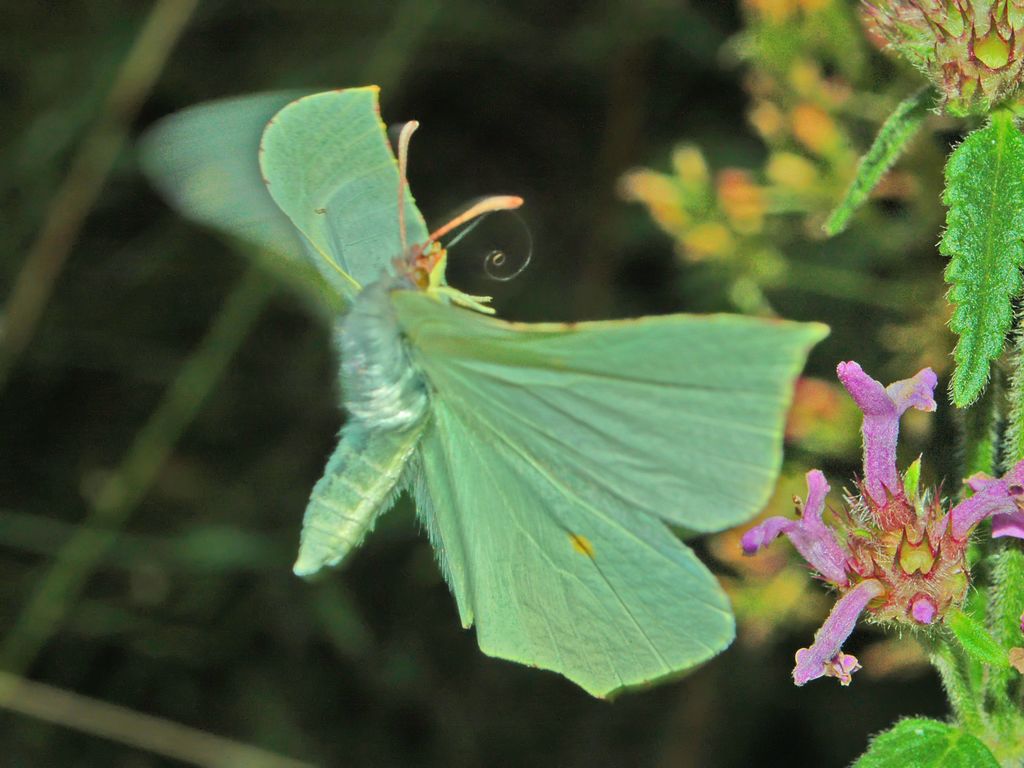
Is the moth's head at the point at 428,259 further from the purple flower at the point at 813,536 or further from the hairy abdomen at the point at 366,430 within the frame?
the purple flower at the point at 813,536

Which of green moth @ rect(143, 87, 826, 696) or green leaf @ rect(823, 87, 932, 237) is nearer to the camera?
green moth @ rect(143, 87, 826, 696)

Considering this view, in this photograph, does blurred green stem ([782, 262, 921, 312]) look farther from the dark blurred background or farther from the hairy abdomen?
the hairy abdomen

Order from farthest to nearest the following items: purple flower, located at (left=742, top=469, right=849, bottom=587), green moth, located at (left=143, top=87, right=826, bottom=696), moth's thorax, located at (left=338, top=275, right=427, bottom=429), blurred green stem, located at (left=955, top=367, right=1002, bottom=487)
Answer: blurred green stem, located at (left=955, top=367, right=1002, bottom=487), moth's thorax, located at (left=338, top=275, right=427, bottom=429), purple flower, located at (left=742, top=469, right=849, bottom=587), green moth, located at (left=143, top=87, right=826, bottom=696)

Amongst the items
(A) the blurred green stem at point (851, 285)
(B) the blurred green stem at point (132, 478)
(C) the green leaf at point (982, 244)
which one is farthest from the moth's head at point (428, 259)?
(B) the blurred green stem at point (132, 478)

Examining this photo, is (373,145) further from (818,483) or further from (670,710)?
(670,710)

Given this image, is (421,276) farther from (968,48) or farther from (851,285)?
(851,285)

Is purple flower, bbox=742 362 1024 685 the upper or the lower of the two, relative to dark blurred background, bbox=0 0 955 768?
upper

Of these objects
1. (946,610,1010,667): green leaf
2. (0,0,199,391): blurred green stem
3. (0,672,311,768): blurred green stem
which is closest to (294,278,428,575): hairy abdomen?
(946,610,1010,667): green leaf
